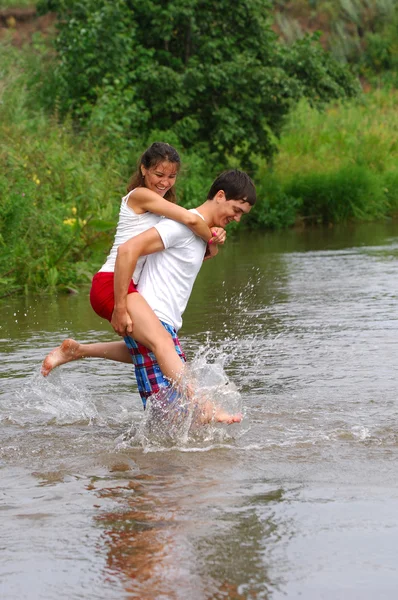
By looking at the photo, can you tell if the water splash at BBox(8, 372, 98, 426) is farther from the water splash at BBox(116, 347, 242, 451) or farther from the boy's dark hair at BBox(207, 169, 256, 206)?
the boy's dark hair at BBox(207, 169, 256, 206)

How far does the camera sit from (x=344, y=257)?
15047mm

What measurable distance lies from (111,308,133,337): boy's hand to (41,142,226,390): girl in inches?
1.2

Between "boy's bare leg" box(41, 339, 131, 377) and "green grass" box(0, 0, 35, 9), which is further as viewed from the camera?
"green grass" box(0, 0, 35, 9)

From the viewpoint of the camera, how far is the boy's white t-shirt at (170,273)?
5539 mm

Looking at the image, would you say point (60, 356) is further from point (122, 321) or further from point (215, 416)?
point (215, 416)

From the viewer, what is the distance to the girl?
5414 mm

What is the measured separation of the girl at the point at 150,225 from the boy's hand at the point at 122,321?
1.2 inches

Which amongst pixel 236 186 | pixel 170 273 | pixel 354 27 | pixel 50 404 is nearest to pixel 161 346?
pixel 170 273

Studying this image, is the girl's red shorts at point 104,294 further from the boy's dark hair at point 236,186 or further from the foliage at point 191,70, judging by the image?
the foliage at point 191,70

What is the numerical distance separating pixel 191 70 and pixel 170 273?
51.7ft

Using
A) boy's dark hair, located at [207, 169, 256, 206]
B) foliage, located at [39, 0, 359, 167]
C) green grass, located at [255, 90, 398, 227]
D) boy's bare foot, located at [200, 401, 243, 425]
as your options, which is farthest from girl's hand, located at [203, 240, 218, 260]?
green grass, located at [255, 90, 398, 227]

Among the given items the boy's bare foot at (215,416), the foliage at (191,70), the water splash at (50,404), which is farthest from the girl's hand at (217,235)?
the foliage at (191,70)

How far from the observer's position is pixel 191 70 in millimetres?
20734

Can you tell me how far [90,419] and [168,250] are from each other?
124cm
